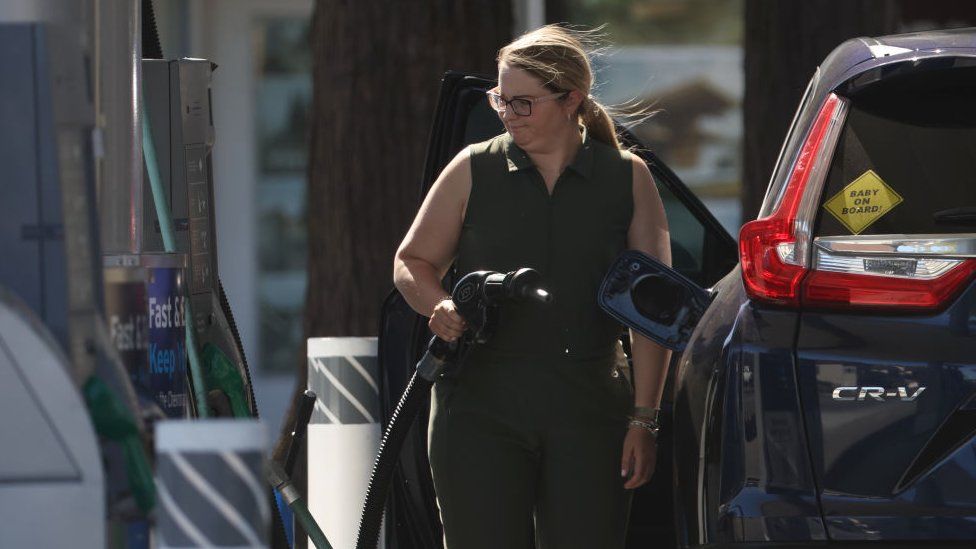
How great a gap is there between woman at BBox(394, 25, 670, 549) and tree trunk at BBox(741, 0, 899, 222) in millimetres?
4046

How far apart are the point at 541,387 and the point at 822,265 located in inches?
29.6

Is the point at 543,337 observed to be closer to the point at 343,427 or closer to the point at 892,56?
the point at 892,56

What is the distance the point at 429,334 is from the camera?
451 centimetres

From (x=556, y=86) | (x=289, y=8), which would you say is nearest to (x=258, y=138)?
(x=289, y=8)

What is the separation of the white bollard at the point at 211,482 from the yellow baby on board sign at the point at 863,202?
1.28m

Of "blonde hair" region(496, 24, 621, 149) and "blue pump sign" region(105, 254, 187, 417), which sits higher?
"blonde hair" region(496, 24, 621, 149)

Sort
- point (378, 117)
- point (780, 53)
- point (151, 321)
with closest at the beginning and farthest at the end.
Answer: point (151, 321) → point (378, 117) → point (780, 53)

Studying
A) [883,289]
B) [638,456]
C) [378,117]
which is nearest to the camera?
[883,289]

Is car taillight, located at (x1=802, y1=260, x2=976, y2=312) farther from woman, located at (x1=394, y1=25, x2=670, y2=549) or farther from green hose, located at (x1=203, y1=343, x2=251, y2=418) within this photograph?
green hose, located at (x1=203, y1=343, x2=251, y2=418)

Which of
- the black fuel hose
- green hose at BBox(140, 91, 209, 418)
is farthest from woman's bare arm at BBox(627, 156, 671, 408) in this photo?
green hose at BBox(140, 91, 209, 418)

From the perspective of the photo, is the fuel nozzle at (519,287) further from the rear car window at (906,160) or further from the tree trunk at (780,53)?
the tree trunk at (780,53)

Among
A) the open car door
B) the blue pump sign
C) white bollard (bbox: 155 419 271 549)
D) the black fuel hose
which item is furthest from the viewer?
the open car door

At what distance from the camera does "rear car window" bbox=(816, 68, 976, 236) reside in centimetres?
345

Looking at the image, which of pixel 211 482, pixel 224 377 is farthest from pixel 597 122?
pixel 211 482
